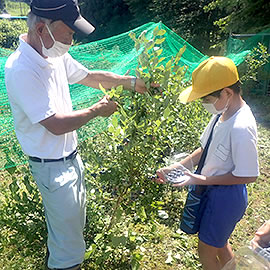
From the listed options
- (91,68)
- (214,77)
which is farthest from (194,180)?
(91,68)

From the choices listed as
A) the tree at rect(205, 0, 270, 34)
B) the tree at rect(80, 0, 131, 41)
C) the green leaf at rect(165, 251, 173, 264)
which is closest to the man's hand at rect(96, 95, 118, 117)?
the green leaf at rect(165, 251, 173, 264)

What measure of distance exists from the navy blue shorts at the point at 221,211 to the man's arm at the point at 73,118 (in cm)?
75

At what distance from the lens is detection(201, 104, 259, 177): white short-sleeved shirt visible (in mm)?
1664

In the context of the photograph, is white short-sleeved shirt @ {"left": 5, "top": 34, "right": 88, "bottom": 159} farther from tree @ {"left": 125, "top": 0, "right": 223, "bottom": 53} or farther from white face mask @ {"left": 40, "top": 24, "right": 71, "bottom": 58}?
tree @ {"left": 125, "top": 0, "right": 223, "bottom": 53}

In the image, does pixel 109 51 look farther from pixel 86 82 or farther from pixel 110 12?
pixel 110 12

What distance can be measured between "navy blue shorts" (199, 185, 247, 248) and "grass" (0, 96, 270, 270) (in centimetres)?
49

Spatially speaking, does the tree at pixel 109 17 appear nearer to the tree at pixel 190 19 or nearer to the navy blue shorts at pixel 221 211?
the tree at pixel 190 19

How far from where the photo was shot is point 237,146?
5.48ft

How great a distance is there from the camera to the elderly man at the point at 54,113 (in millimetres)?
1606

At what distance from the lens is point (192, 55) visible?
5.80 metres

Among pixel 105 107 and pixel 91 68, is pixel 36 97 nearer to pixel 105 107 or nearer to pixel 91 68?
pixel 105 107

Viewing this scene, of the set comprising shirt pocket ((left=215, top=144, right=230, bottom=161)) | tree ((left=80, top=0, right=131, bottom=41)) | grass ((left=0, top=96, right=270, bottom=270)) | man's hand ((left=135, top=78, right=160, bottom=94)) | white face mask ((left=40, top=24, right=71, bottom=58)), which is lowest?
tree ((left=80, top=0, right=131, bottom=41))

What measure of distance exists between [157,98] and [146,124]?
154 mm

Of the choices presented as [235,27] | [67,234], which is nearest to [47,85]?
[67,234]
